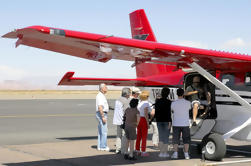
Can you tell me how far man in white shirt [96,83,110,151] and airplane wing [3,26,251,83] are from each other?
1.09 m

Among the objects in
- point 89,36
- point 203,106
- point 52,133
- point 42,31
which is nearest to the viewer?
point 42,31

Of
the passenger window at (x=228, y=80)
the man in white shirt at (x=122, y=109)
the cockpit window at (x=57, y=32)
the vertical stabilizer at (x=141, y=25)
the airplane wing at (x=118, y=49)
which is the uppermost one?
the vertical stabilizer at (x=141, y=25)

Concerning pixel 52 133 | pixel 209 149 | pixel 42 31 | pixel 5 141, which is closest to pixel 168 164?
pixel 209 149

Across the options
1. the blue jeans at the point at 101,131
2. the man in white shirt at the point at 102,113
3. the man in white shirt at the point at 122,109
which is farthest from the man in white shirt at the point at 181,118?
the blue jeans at the point at 101,131

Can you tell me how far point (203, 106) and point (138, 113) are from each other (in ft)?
5.71

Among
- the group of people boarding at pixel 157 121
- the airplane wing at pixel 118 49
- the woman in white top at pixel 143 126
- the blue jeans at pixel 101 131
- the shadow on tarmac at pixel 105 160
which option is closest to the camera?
the airplane wing at pixel 118 49

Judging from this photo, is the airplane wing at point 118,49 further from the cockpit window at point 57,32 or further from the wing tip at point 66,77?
the wing tip at point 66,77

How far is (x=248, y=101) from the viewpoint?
348 inches

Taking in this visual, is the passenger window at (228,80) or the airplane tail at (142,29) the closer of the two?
the passenger window at (228,80)

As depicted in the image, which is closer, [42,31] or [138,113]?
[42,31]

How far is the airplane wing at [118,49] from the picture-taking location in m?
6.62

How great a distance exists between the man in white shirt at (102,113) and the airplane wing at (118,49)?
1093mm

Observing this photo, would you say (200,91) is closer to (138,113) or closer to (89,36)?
(138,113)

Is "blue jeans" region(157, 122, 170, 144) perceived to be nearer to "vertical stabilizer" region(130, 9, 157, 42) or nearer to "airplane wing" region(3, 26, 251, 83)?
"airplane wing" region(3, 26, 251, 83)
